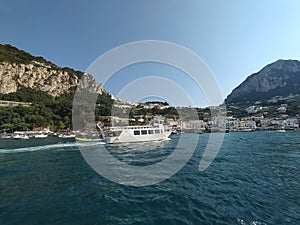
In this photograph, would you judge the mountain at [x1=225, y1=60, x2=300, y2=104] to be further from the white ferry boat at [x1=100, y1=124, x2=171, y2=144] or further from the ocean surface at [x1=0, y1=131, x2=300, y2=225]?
the ocean surface at [x1=0, y1=131, x2=300, y2=225]

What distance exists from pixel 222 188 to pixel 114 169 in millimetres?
6691

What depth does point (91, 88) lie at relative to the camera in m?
108

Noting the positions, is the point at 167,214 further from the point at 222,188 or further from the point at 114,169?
the point at 114,169

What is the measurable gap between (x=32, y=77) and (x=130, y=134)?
94966 mm

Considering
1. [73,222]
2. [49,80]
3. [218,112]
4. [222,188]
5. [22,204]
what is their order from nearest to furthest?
[73,222], [22,204], [222,188], [49,80], [218,112]

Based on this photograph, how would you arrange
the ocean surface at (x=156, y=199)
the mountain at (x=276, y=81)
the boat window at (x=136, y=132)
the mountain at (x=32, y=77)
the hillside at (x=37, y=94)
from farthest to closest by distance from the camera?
the mountain at (x=276, y=81) → the mountain at (x=32, y=77) → the hillside at (x=37, y=94) → the boat window at (x=136, y=132) → the ocean surface at (x=156, y=199)


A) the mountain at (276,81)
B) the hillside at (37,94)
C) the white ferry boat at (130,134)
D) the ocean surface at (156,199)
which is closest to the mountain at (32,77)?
the hillside at (37,94)

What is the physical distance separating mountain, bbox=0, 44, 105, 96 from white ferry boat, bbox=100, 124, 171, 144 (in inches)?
2221

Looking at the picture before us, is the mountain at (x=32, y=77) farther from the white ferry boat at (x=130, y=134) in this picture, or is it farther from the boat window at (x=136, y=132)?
the boat window at (x=136, y=132)

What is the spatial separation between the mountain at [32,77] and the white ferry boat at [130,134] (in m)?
56.4

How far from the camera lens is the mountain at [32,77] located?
87188mm

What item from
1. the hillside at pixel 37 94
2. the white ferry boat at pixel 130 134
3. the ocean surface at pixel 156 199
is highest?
the hillside at pixel 37 94

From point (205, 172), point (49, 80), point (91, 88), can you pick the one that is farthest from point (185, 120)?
point (205, 172)

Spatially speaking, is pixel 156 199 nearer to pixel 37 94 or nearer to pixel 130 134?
pixel 130 134
